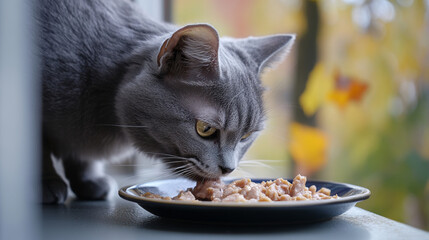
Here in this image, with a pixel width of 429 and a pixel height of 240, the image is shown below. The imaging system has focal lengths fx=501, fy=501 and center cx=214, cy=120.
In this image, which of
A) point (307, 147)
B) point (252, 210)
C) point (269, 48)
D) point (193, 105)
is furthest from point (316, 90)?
point (252, 210)

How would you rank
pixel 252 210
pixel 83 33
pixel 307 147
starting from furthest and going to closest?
pixel 307 147 → pixel 83 33 → pixel 252 210

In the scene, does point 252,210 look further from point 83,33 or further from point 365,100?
point 365,100

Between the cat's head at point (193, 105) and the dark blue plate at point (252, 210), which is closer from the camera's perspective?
the dark blue plate at point (252, 210)

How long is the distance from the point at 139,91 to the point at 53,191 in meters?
0.39

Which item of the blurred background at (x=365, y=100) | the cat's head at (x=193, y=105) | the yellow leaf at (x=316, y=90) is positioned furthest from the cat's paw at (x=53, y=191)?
the yellow leaf at (x=316, y=90)

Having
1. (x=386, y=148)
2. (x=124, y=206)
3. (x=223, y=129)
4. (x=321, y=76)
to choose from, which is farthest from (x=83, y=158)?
(x=386, y=148)

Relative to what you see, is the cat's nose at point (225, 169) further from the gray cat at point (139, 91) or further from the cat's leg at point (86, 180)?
the cat's leg at point (86, 180)


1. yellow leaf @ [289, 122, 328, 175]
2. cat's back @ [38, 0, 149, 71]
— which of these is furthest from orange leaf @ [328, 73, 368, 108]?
cat's back @ [38, 0, 149, 71]

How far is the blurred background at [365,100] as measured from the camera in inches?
76.6

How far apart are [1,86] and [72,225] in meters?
0.50

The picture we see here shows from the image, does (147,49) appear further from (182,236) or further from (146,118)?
(182,236)

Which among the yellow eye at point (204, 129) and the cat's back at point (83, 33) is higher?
the cat's back at point (83, 33)

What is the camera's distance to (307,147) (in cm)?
214

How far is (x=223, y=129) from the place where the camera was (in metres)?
1.16
